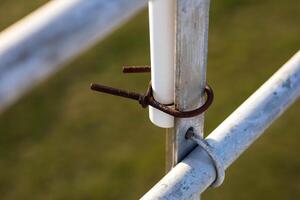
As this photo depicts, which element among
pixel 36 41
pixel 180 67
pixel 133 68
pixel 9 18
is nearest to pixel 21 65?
pixel 36 41

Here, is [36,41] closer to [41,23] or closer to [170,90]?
[41,23]

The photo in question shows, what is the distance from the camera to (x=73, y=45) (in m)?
0.46

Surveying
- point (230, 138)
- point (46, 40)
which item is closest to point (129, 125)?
point (230, 138)

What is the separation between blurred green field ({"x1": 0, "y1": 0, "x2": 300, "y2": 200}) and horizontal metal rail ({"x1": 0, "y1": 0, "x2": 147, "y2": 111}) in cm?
150

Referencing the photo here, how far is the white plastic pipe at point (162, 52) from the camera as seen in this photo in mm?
669

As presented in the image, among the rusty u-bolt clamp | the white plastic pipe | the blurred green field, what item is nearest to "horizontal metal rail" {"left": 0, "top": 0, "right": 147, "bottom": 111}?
the white plastic pipe

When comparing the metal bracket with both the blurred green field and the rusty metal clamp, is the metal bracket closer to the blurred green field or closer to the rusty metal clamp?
the rusty metal clamp

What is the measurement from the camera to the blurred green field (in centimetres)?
196

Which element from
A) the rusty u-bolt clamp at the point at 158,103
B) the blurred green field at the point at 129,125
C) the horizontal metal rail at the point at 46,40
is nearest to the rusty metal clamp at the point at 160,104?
the rusty u-bolt clamp at the point at 158,103

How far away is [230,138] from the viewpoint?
0.80 m

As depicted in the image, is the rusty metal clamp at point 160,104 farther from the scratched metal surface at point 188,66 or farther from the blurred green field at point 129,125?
the blurred green field at point 129,125

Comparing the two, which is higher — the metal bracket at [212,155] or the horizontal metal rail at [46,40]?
the horizontal metal rail at [46,40]

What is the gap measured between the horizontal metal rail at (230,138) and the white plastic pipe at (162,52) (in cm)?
6

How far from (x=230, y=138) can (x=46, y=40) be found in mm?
411
